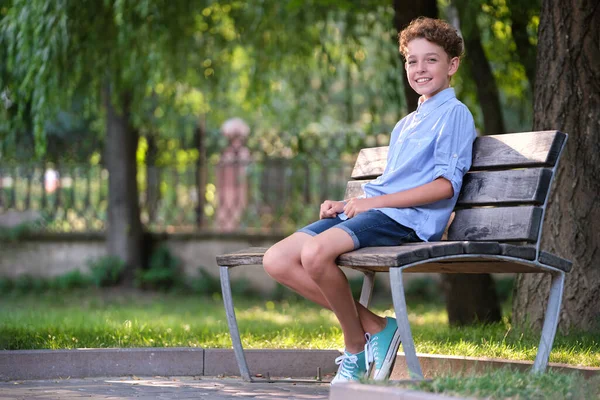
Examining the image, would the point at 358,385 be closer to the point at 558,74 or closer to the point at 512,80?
the point at 558,74

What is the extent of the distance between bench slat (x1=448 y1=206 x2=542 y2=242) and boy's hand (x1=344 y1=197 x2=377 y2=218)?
19.1 inches

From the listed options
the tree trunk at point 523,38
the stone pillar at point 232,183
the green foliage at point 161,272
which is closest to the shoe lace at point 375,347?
the tree trunk at point 523,38

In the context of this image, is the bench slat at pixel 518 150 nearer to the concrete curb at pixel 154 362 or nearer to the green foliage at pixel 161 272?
the concrete curb at pixel 154 362

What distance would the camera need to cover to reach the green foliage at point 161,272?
13469 millimetres

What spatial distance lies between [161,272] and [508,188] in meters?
9.43

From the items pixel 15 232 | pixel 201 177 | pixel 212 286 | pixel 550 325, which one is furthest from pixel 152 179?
pixel 550 325

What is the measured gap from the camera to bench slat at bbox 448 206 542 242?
445 cm

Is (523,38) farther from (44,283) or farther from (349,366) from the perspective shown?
(44,283)

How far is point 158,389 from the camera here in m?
4.97

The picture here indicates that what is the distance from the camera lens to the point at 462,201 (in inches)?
188

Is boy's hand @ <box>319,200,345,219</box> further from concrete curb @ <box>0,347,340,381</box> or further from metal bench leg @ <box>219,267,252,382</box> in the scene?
concrete curb @ <box>0,347,340,381</box>

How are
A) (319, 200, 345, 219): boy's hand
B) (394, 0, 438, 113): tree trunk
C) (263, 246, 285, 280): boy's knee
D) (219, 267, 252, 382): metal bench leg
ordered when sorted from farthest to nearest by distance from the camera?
1. (394, 0, 438, 113): tree trunk
2. (219, 267, 252, 382): metal bench leg
3. (319, 200, 345, 219): boy's hand
4. (263, 246, 285, 280): boy's knee

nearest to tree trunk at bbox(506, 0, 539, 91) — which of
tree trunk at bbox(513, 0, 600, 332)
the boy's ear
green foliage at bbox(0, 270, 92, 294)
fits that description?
tree trunk at bbox(513, 0, 600, 332)

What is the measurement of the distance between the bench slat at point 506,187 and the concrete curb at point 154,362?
4.52ft
